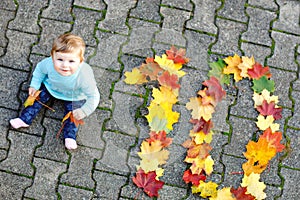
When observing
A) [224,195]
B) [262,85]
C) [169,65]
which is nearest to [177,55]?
[169,65]

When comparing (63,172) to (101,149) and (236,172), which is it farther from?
(236,172)

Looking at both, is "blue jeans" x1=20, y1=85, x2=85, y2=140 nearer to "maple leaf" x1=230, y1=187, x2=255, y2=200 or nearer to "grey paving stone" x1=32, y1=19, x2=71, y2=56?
"grey paving stone" x1=32, y1=19, x2=71, y2=56

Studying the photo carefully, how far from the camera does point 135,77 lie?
4.60 m

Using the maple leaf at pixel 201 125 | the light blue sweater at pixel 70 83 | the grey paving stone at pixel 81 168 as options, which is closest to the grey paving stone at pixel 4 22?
the light blue sweater at pixel 70 83

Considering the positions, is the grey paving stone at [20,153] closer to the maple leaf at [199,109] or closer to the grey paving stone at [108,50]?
the grey paving stone at [108,50]

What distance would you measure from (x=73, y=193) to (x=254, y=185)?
4.24 ft

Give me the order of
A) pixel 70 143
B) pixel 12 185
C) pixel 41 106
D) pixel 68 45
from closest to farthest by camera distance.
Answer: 1. pixel 68 45
2. pixel 12 185
3. pixel 70 143
4. pixel 41 106

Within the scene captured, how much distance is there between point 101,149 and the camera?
438 centimetres

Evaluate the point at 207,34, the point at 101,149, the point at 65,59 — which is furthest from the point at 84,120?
the point at 207,34

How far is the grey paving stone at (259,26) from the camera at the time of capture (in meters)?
4.87

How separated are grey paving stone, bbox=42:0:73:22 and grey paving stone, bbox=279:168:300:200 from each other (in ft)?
6.64

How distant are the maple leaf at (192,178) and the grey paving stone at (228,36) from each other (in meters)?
1.04

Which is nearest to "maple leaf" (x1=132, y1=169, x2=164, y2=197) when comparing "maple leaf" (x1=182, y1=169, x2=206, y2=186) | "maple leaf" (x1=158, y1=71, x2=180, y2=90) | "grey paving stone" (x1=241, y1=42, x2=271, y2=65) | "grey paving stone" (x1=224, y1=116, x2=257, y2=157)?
"maple leaf" (x1=182, y1=169, x2=206, y2=186)

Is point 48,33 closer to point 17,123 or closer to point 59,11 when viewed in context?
point 59,11
